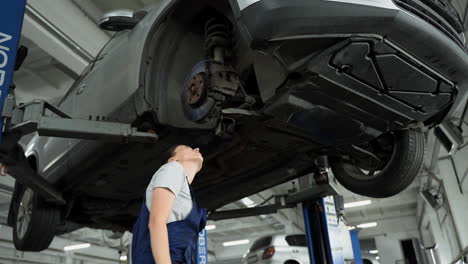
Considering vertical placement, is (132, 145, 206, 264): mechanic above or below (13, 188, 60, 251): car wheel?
below

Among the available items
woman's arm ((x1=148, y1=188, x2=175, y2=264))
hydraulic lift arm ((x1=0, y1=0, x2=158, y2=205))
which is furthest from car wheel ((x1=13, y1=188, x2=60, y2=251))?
woman's arm ((x1=148, y1=188, x2=175, y2=264))

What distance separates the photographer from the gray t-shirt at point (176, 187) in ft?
3.93

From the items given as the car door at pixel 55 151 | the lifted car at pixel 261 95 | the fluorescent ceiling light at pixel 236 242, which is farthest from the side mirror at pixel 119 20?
the fluorescent ceiling light at pixel 236 242

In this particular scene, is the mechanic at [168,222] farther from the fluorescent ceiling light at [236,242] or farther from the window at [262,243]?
the fluorescent ceiling light at [236,242]

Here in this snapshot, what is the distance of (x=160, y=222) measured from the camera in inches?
43.5

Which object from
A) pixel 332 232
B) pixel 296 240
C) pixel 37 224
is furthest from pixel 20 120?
pixel 296 240

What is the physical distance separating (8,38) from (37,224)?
5.68 feet

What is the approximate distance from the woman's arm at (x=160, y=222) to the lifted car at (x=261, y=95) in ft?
2.31

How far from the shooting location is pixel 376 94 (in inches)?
71.6

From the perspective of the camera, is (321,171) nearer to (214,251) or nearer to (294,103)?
(294,103)

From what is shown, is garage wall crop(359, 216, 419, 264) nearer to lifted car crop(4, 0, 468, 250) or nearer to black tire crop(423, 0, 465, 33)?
lifted car crop(4, 0, 468, 250)

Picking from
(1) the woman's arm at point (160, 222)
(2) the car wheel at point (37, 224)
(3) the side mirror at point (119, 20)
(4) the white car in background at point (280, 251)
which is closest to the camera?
(1) the woman's arm at point (160, 222)

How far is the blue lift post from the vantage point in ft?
13.1

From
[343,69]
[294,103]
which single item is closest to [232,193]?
[294,103]
